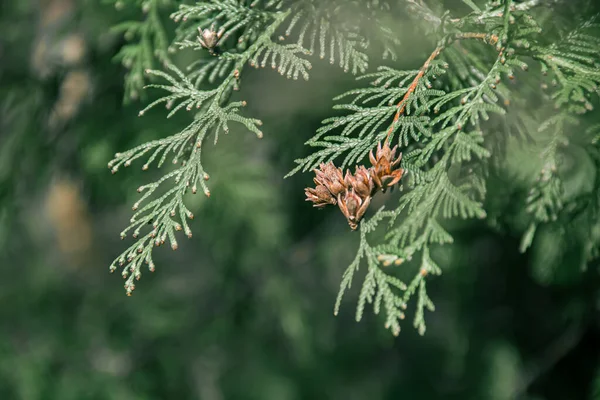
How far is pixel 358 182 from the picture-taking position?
1.12 meters

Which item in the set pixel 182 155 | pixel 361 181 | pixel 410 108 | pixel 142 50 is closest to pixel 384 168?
pixel 361 181

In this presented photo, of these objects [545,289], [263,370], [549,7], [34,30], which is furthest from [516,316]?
[34,30]

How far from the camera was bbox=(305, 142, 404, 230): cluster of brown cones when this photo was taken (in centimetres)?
112

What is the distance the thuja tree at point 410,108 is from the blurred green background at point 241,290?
1.06 ft

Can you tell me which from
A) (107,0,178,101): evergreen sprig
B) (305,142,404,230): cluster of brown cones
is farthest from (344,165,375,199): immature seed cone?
(107,0,178,101): evergreen sprig

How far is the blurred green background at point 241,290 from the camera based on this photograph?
2395mm

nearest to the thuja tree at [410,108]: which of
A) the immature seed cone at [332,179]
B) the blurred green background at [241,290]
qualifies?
the immature seed cone at [332,179]

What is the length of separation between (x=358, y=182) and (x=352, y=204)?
0.04m

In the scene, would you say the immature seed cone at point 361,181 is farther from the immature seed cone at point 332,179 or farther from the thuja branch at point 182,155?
the thuja branch at point 182,155

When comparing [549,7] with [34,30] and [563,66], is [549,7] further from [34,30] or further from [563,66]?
[34,30]

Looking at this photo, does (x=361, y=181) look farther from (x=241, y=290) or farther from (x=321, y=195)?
(x=241, y=290)

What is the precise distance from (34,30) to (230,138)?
1.84 meters

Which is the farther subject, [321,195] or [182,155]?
[182,155]

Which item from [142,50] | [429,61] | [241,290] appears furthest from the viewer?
[241,290]
